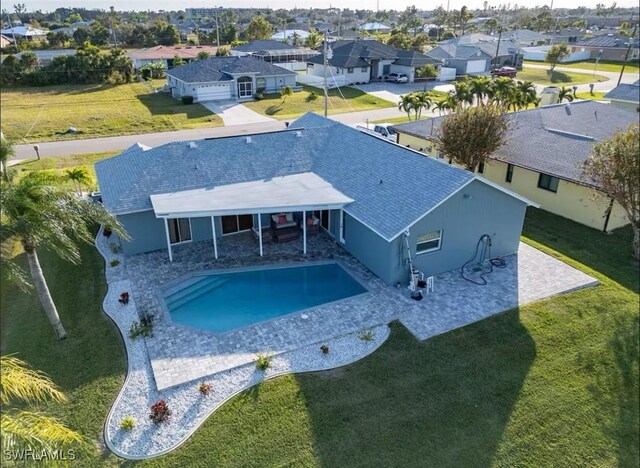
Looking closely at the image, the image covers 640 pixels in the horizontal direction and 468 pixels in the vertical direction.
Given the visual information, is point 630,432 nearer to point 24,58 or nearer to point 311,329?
point 311,329

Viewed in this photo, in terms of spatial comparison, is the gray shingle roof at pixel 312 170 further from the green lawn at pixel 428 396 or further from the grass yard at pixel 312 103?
the grass yard at pixel 312 103

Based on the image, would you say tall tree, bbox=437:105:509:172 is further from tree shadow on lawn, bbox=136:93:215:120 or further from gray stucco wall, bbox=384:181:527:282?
tree shadow on lawn, bbox=136:93:215:120

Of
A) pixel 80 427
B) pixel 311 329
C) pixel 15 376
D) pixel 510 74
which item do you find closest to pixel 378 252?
pixel 311 329

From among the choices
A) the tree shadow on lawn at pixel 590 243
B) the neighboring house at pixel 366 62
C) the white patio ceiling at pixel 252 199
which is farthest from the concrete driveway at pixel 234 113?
the tree shadow on lawn at pixel 590 243

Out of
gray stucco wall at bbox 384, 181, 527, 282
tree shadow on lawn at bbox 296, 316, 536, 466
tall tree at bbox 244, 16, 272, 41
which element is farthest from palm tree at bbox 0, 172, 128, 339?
tall tree at bbox 244, 16, 272, 41

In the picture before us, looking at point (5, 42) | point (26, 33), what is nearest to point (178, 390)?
point (5, 42)

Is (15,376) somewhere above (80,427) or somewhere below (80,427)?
above
